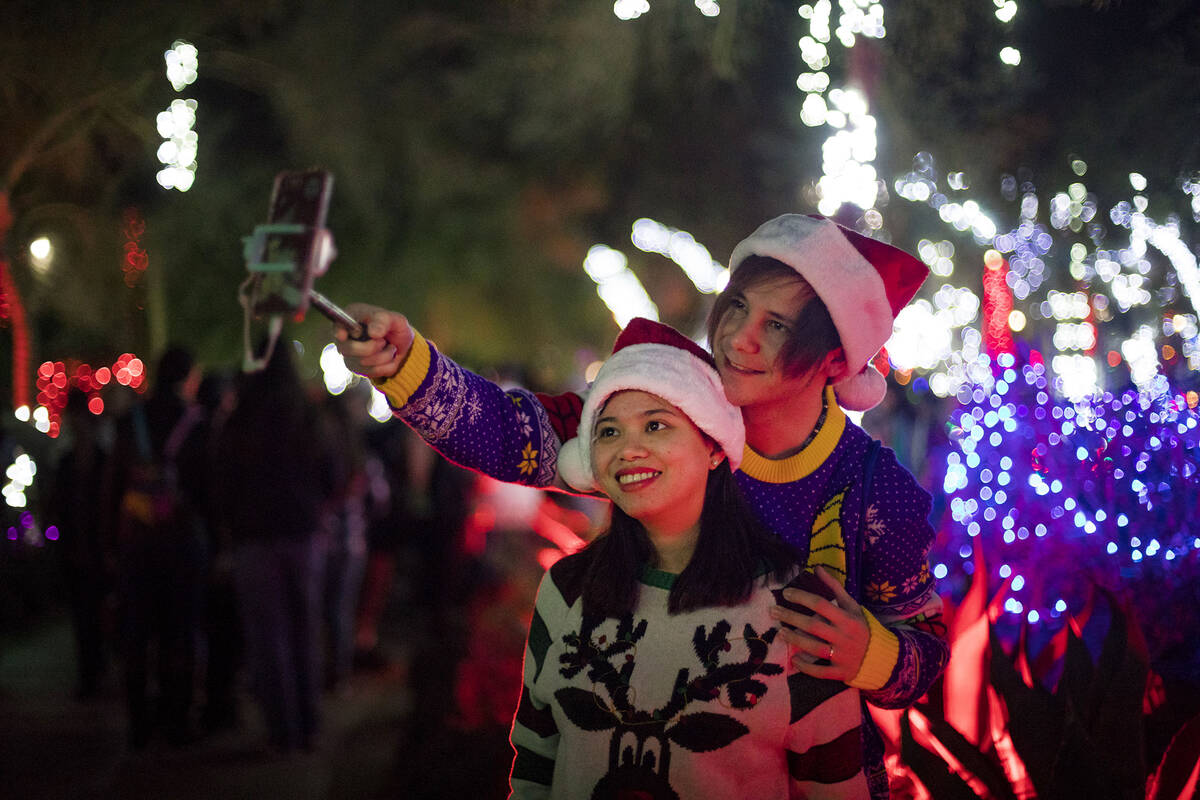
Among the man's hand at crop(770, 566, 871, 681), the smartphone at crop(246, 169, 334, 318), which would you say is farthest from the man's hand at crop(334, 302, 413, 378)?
the man's hand at crop(770, 566, 871, 681)

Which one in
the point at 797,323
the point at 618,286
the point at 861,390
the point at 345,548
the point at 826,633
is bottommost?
the point at 826,633

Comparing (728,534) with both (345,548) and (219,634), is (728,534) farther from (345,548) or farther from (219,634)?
(345,548)

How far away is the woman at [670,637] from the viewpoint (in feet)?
6.64

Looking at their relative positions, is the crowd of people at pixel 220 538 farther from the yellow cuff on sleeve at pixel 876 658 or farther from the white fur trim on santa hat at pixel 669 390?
the yellow cuff on sleeve at pixel 876 658

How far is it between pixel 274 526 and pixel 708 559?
4.39m

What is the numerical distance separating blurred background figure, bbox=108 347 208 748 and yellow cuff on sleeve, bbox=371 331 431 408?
4.44 meters

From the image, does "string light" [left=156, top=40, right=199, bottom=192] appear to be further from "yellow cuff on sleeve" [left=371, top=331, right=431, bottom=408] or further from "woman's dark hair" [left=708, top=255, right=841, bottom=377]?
"woman's dark hair" [left=708, top=255, right=841, bottom=377]

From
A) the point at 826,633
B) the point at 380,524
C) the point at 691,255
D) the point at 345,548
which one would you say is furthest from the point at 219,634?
the point at 691,255

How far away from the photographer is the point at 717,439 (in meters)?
2.17

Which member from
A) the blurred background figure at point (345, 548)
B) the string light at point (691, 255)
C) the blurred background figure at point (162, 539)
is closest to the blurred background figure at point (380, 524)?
the blurred background figure at point (345, 548)

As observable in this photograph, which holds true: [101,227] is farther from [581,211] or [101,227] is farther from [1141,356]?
[1141,356]

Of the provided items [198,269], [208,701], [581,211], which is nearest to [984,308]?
[581,211]

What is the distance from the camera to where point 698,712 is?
6.66 ft

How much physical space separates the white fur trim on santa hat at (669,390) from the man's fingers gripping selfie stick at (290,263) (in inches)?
19.7
